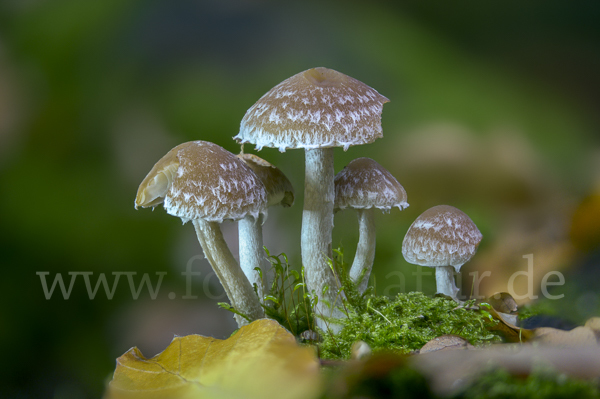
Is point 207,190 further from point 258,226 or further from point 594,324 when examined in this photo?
point 594,324

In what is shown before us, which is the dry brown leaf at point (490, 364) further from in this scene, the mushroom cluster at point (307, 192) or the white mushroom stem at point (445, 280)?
the white mushroom stem at point (445, 280)

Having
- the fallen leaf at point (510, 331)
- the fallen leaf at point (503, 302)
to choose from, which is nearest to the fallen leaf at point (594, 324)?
the fallen leaf at point (510, 331)

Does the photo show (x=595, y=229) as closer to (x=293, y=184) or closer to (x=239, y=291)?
(x=293, y=184)

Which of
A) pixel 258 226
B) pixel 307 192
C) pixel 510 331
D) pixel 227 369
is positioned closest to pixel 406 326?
pixel 510 331

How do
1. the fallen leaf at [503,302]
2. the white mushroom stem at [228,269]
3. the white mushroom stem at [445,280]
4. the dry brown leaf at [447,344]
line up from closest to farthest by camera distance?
the dry brown leaf at [447,344]
the white mushroom stem at [228,269]
the fallen leaf at [503,302]
the white mushroom stem at [445,280]

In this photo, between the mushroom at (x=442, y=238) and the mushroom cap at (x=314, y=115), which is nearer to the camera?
the mushroom cap at (x=314, y=115)

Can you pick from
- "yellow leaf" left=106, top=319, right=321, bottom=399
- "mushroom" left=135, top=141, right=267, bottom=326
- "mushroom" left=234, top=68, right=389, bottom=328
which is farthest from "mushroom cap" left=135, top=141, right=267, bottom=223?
"yellow leaf" left=106, top=319, right=321, bottom=399

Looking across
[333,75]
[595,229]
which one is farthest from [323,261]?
[595,229]
